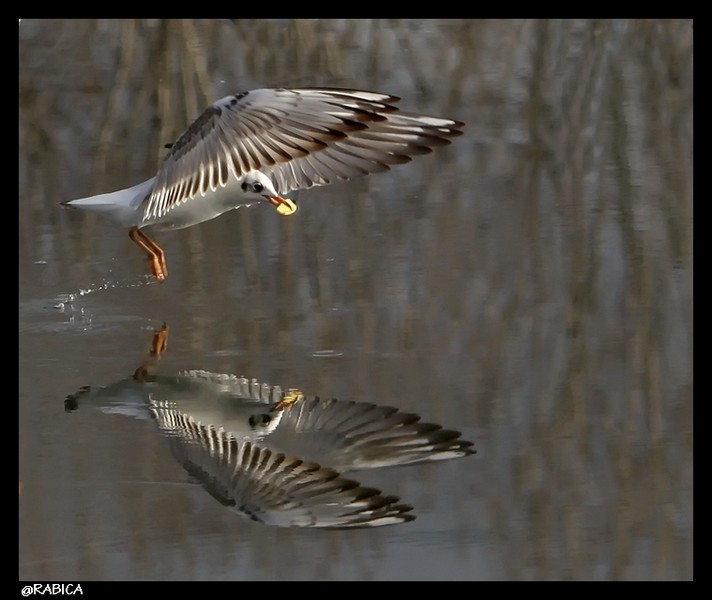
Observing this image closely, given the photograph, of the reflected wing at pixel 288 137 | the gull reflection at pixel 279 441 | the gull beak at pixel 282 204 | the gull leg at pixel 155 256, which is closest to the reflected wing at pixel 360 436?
the gull reflection at pixel 279 441

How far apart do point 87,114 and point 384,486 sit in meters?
5.55

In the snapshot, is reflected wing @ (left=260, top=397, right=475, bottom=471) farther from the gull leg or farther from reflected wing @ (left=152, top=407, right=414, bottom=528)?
the gull leg

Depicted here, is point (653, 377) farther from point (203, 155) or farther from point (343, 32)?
point (343, 32)

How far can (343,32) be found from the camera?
11.3m

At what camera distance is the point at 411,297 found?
7230 mm

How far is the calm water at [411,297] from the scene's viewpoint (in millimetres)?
4980

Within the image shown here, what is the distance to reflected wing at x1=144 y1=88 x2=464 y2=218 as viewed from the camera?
6328 millimetres

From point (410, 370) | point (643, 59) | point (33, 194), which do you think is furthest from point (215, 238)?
point (643, 59)

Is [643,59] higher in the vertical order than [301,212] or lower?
higher

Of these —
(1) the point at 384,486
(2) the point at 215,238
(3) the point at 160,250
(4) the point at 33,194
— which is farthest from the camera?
(4) the point at 33,194

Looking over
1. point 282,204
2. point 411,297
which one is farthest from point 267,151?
point 411,297

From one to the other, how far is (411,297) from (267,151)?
1.25m

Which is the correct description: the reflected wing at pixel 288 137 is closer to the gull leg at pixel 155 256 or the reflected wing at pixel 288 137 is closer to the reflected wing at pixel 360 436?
the gull leg at pixel 155 256

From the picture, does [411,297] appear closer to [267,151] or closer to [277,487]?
[267,151]
